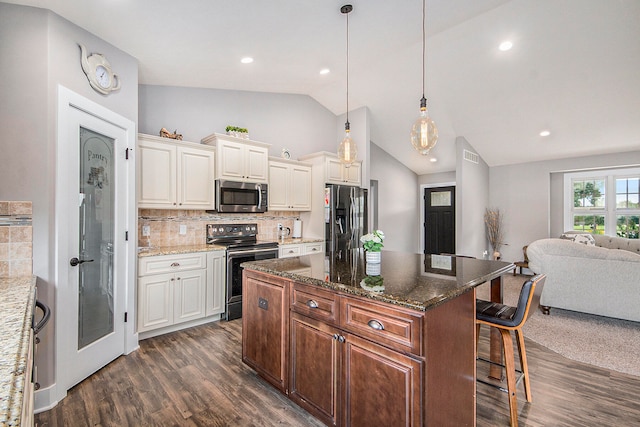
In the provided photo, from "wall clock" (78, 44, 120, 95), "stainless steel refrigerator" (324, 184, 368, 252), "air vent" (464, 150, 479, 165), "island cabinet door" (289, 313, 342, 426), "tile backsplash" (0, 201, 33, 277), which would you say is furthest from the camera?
"air vent" (464, 150, 479, 165)

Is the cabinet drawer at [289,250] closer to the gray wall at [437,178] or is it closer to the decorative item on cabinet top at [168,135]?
the decorative item on cabinet top at [168,135]

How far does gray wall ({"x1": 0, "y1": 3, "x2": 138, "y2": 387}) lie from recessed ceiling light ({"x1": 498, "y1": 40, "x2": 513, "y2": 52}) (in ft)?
14.5

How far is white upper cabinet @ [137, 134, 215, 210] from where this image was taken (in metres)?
3.29

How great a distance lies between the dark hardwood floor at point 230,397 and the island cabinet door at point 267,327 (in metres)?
0.19

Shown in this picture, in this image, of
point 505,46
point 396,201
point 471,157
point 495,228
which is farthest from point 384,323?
point 495,228

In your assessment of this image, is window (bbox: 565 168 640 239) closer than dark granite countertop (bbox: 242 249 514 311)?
No

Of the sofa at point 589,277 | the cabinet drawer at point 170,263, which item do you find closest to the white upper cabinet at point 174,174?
the cabinet drawer at point 170,263

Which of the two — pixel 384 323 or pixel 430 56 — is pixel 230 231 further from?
pixel 430 56

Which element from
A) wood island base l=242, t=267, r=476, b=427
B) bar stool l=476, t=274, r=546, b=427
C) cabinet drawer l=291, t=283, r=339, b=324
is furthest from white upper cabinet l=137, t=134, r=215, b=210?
bar stool l=476, t=274, r=546, b=427

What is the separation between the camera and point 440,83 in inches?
182

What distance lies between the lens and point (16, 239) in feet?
6.79

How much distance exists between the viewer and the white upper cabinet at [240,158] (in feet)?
12.6

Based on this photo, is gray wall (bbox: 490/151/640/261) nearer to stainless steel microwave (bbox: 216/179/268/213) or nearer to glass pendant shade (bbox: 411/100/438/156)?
glass pendant shade (bbox: 411/100/438/156)

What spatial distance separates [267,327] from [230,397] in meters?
0.54
